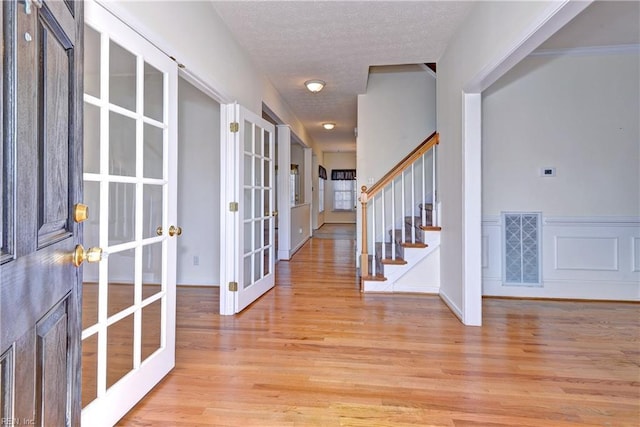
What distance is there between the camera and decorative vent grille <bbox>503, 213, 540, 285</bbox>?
3.38 meters

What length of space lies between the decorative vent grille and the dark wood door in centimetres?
371

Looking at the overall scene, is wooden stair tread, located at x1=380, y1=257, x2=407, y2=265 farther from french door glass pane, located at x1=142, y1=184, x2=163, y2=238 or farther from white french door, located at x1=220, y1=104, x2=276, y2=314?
french door glass pane, located at x1=142, y1=184, x2=163, y2=238

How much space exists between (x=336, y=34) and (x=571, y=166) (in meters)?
2.79

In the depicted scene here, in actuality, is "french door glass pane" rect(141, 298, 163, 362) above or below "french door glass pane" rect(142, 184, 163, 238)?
below

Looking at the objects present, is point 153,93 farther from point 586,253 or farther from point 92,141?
point 586,253

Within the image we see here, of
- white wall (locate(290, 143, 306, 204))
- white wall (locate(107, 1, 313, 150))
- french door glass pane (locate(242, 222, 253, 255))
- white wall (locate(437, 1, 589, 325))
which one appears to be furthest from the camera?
white wall (locate(290, 143, 306, 204))

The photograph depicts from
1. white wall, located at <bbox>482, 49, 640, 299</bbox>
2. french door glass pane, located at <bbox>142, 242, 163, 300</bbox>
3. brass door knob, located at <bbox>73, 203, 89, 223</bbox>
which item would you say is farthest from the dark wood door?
white wall, located at <bbox>482, 49, 640, 299</bbox>

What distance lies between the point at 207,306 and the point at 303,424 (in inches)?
75.5

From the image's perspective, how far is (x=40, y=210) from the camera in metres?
0.70

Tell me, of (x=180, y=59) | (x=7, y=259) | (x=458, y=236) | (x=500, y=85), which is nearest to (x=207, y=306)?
(x=180, y=59)

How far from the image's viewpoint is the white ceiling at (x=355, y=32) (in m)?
2.43

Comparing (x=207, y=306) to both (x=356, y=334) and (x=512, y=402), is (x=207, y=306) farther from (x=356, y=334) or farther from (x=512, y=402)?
(x=512, y=402)

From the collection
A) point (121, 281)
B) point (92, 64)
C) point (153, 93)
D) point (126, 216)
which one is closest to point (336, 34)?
point (153, 93)

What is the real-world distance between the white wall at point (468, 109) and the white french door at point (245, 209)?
1921 millimetres
